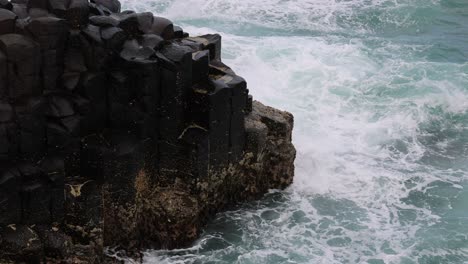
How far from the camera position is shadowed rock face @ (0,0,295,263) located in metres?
11.1

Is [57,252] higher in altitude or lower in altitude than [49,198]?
lower

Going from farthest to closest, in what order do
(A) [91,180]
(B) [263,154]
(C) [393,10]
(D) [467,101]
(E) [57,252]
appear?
(C) [393,10] → (D) [467,101] → (B) [263,154] → (A) [91,180] → (E) [57,252]

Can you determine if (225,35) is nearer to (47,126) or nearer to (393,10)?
(393,10)

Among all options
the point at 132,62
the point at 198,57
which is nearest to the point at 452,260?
the point at 198,57

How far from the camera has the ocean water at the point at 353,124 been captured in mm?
13539

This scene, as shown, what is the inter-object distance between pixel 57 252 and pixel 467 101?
1281 cm

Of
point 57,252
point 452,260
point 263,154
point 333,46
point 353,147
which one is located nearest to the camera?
point 57,252

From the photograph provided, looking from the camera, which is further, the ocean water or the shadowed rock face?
the ocean water

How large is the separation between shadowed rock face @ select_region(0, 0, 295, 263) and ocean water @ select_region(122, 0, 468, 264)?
94cm

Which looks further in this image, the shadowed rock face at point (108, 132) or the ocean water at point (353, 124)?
the ocean water at point (353, 124)

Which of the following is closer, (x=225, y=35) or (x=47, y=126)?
(x=47, y=126)

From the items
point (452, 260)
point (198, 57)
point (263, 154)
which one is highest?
point (198, 57)

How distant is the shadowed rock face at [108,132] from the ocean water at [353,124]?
94cm

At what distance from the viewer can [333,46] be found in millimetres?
23844
